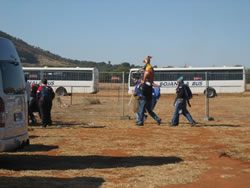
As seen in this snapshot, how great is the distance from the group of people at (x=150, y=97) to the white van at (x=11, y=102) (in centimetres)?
642

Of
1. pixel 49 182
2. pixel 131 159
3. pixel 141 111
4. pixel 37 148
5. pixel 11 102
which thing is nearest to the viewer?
pixel 49 182

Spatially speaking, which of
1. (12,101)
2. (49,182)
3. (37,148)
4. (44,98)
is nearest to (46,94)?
(44,98)

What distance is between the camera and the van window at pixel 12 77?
262 inches

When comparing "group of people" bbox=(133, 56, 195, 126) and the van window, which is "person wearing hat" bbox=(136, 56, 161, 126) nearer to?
"group of people" bbox=(133, 56, 195, 126)

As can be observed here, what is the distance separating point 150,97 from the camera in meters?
13.6

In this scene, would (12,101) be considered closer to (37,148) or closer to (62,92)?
(37,148)

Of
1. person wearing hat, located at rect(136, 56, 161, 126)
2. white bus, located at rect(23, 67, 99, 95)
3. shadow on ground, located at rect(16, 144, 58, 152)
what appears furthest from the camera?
white bus, located at rect(23, 67, 99, 95)

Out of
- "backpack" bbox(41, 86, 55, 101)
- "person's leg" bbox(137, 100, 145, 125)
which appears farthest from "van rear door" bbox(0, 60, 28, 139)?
"person's leg" bbox(137, 100, 145, 125)

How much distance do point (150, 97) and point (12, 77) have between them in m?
7.16

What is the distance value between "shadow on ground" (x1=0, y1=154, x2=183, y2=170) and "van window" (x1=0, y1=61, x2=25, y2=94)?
131 centimetres

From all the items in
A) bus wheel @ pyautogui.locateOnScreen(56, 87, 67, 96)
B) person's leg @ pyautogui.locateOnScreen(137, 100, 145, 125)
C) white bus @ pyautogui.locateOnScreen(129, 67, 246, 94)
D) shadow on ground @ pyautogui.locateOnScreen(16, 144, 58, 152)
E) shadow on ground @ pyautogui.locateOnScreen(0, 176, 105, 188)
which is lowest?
shadow on ground @ pyautogui.locateOnScreen(0, 176, 105, 188)

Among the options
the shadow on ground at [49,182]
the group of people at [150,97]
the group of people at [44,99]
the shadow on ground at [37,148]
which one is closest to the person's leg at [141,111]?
the group of people at [150,97]

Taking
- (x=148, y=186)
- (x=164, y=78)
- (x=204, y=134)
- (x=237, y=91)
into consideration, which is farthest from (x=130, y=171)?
(x=164, y=78)

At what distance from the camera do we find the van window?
6.64 metres
